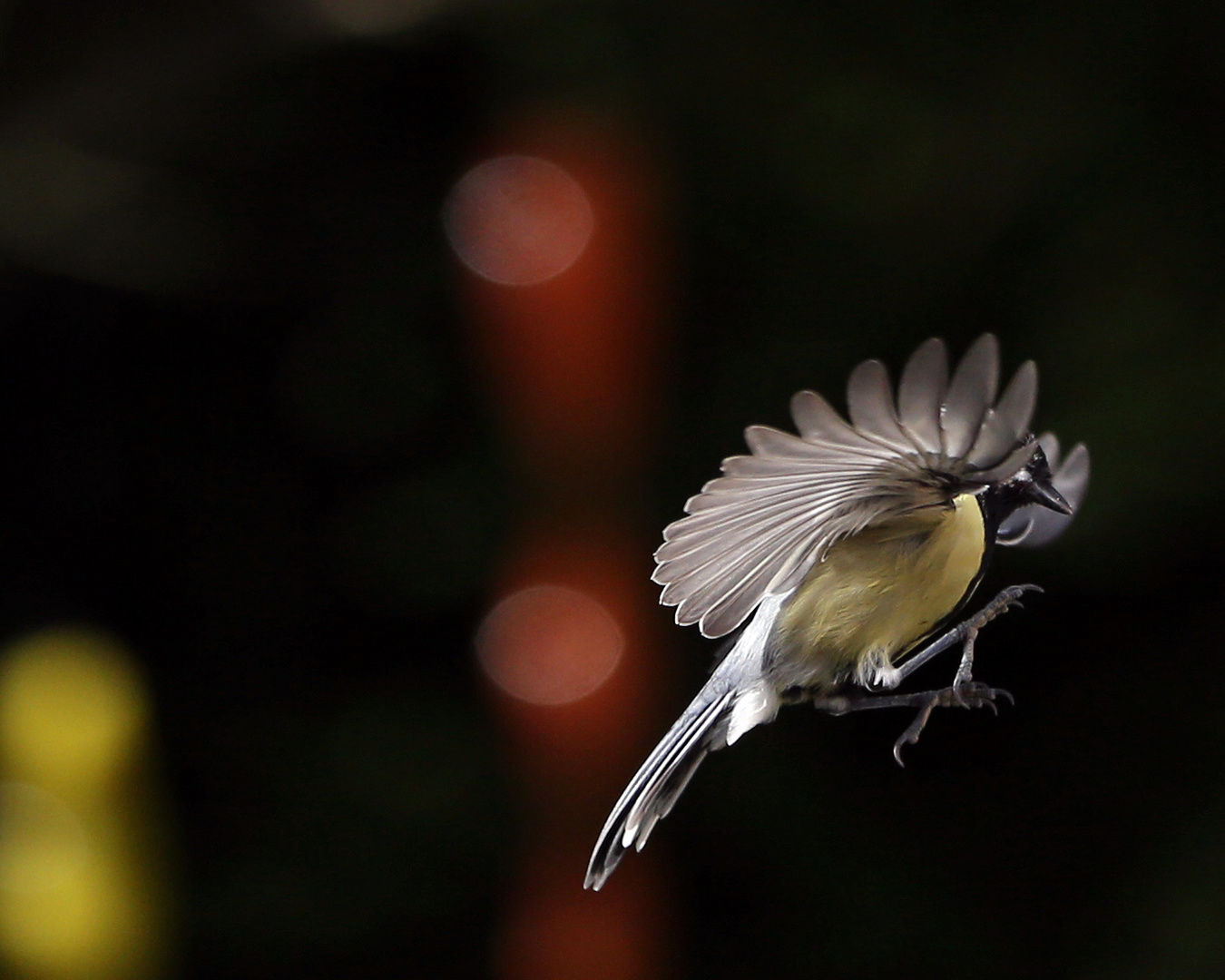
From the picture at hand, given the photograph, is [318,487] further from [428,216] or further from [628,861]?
[628,861]

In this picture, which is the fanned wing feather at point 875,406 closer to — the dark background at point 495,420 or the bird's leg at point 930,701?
the bird's leg at point 930,701

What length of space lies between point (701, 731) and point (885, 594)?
138mm

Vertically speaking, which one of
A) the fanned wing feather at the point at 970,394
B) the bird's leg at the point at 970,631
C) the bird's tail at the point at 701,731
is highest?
the fanned wing feather at the point at 970,394

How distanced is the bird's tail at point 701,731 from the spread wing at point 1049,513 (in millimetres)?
216

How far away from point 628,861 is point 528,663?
0.30m

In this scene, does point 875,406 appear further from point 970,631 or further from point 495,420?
point 495,420

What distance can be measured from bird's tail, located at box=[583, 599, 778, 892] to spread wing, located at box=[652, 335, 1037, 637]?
65mm

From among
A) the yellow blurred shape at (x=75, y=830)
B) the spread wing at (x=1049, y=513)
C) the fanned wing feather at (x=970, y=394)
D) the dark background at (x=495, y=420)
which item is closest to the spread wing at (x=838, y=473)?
the fanned wing feather at (x=970, y=394)

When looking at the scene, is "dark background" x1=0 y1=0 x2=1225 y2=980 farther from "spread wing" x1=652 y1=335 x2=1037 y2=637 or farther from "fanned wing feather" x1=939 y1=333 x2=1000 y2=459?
"fanned wing feather" x1=939 y1=333 x2=1000 y2=459

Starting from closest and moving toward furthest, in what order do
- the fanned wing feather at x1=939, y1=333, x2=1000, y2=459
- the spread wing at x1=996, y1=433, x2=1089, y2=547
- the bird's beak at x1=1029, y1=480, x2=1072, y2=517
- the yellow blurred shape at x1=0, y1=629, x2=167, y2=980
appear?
the fanned wing feather at x1=939, y1=333, x2=1000, y2=459, the bird's beak at x1=1029, y1=480, x2=1072, y2=517, the spread wing at x1=996, y1=433, x2=1089, y2=547, the yellow blurred shape at x1=0, y1=629, x2=167, y2=980

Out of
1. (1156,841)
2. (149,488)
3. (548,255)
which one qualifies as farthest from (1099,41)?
(149,488)

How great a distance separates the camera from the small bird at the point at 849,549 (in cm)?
60

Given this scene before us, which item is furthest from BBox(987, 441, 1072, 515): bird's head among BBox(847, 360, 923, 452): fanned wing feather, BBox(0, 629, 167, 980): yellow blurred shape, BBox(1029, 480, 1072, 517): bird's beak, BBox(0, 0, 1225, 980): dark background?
BBox(0, 629, 167, 980): yellow blurred shape

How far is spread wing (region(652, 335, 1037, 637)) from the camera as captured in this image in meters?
0.58
